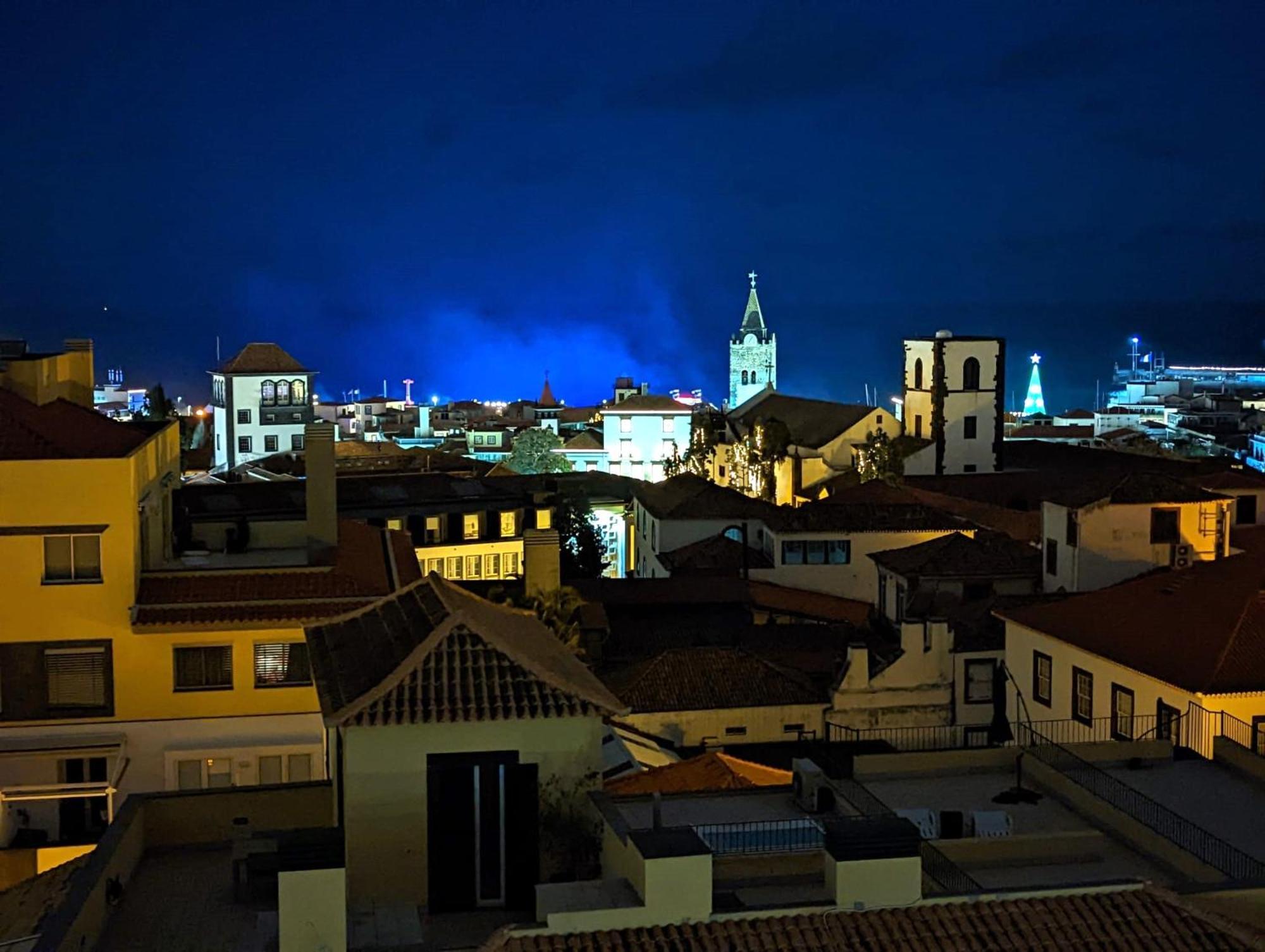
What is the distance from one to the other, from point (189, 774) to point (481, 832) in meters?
10.9

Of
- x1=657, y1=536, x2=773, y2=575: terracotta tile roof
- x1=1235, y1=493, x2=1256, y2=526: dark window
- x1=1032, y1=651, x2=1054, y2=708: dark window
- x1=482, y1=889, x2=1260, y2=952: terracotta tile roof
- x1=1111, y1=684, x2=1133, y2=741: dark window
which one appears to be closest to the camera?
x1=482, y1=889, x2=1260, y2=952: terracotta tile roof

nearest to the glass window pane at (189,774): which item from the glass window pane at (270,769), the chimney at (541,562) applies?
the glass window pane at (270,769)

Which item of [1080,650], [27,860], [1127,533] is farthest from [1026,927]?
[1127,533]

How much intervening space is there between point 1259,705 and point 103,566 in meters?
16.5

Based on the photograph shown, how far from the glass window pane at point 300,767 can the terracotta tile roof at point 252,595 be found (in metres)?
1.86

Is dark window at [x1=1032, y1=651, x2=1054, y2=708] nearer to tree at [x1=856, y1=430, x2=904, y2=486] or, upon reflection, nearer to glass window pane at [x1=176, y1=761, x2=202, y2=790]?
glass window pane at [x1=176, y1=761, x2=202, y2=790]

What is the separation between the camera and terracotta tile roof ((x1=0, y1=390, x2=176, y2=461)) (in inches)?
893

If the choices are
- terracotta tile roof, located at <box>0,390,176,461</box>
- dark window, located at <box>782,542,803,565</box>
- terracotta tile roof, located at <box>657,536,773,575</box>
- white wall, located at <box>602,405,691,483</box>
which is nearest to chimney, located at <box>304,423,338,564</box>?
terracotta tile roof, located at <box>0,390,176,461</box>

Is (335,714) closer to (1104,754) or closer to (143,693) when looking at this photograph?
(1104,754)

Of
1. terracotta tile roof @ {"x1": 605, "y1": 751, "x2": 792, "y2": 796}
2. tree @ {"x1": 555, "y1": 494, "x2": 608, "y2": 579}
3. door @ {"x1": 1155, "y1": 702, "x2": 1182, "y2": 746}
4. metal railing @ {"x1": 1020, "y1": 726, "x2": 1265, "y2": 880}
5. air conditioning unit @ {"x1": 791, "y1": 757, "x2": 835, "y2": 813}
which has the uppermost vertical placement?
air conditioning unit @ {"x1": 791, "y1": 757, "x2": 835, "y2": 813}

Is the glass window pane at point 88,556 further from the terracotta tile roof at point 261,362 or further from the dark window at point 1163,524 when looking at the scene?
the terracotta tile roof at point 261,362

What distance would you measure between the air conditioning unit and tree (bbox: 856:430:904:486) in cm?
5037

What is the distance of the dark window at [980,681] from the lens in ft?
106

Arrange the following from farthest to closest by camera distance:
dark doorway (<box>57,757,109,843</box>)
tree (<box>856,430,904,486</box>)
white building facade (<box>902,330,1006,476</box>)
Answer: white building facade (<box>902,330,1006,476</box>) → tree (<box>856,430,904,486</box>) → dark doorway (<box>57,757,109,843</box>)
